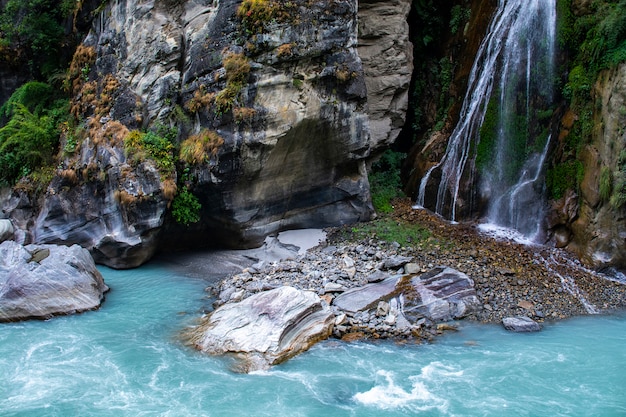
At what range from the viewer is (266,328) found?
28.9 feet

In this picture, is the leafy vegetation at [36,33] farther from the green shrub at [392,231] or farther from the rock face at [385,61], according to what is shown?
the green shrub at [392,231]

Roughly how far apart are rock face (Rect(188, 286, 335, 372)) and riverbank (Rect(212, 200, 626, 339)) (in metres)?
0.60

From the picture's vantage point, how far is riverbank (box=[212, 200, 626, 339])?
1005 centimetres

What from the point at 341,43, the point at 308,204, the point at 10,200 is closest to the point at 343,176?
the point at 308,204

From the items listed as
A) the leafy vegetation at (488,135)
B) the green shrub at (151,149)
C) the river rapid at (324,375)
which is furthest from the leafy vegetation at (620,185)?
the green shrub at (151,149)

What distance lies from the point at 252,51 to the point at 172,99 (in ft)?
8.64

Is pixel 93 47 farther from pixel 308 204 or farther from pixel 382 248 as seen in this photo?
pixel 382 248

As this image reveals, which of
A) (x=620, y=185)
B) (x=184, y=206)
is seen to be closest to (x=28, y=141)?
(x=184, y=206)

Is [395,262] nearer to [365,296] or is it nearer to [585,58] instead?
[365,296]

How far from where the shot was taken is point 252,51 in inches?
494

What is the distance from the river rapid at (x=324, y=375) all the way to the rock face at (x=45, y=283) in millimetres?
317

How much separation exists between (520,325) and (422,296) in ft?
6.13

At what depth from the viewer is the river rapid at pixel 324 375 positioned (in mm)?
7121

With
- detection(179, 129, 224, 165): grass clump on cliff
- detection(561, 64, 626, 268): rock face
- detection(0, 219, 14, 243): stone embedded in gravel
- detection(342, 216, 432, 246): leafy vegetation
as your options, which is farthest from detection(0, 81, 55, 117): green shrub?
detection(561, 64, 626, 268): rock face
